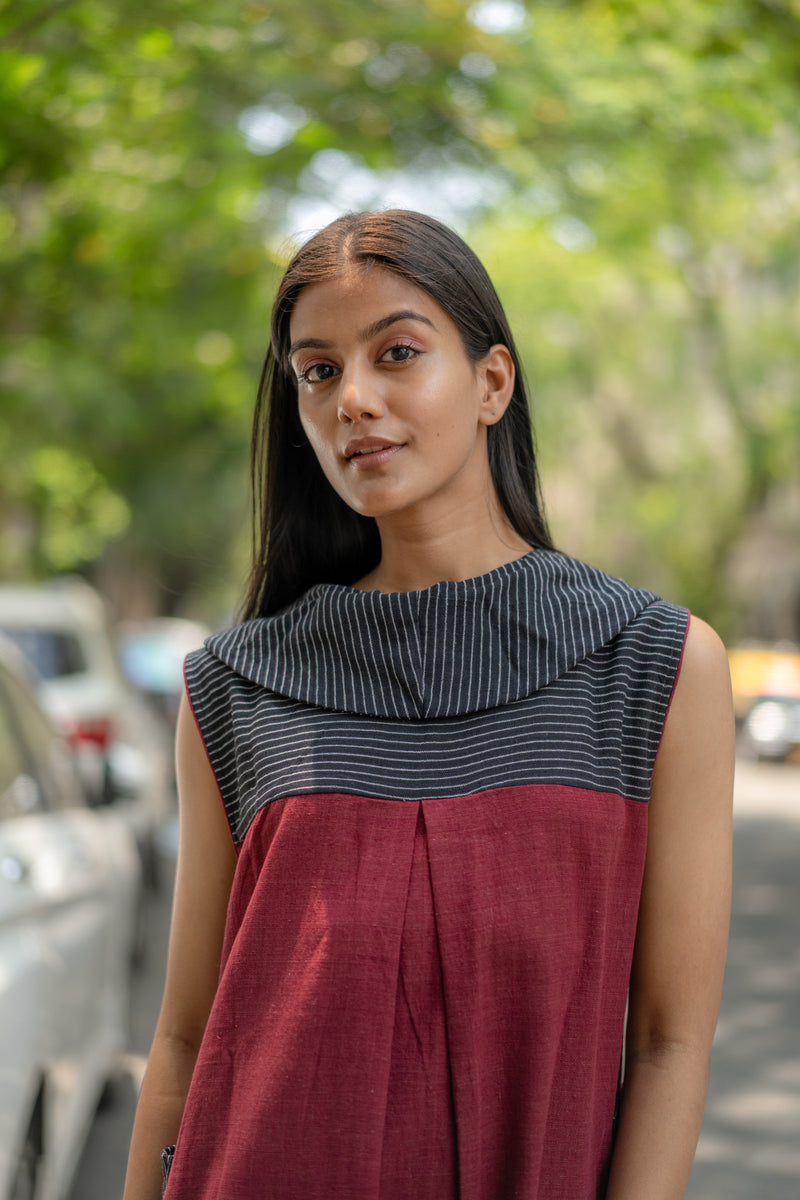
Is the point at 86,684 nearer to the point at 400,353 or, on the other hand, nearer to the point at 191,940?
the point at 191,940

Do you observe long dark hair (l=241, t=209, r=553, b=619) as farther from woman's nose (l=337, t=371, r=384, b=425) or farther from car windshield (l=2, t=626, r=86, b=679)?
car windshield (l=2, t=626, r=86, b=679)

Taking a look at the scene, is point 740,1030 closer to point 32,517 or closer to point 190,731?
point 190,731

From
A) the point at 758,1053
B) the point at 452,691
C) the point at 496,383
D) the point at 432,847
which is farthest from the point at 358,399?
the point at 758,1053

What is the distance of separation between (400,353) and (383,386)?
0.16 feet

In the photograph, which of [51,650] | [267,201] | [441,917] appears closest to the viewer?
[441,917]

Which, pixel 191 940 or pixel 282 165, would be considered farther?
pixel 282 165

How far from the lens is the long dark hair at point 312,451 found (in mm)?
1908

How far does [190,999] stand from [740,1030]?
5279 millimetres

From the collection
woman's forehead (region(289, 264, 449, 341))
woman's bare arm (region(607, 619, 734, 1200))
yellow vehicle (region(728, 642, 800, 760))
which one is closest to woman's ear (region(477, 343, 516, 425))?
woman's forehead (region(289, 264, 449, 341))

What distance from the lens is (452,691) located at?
71.7 inches

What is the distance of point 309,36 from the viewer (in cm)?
823

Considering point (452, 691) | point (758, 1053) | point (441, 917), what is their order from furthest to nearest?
point (758, 1053) → point (452, 691) → point (441, 917)

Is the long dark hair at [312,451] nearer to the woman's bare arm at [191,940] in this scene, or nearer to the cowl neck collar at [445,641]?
the cowl neck collar at [445,641]

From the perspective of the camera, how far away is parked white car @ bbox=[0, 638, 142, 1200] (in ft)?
9.93
